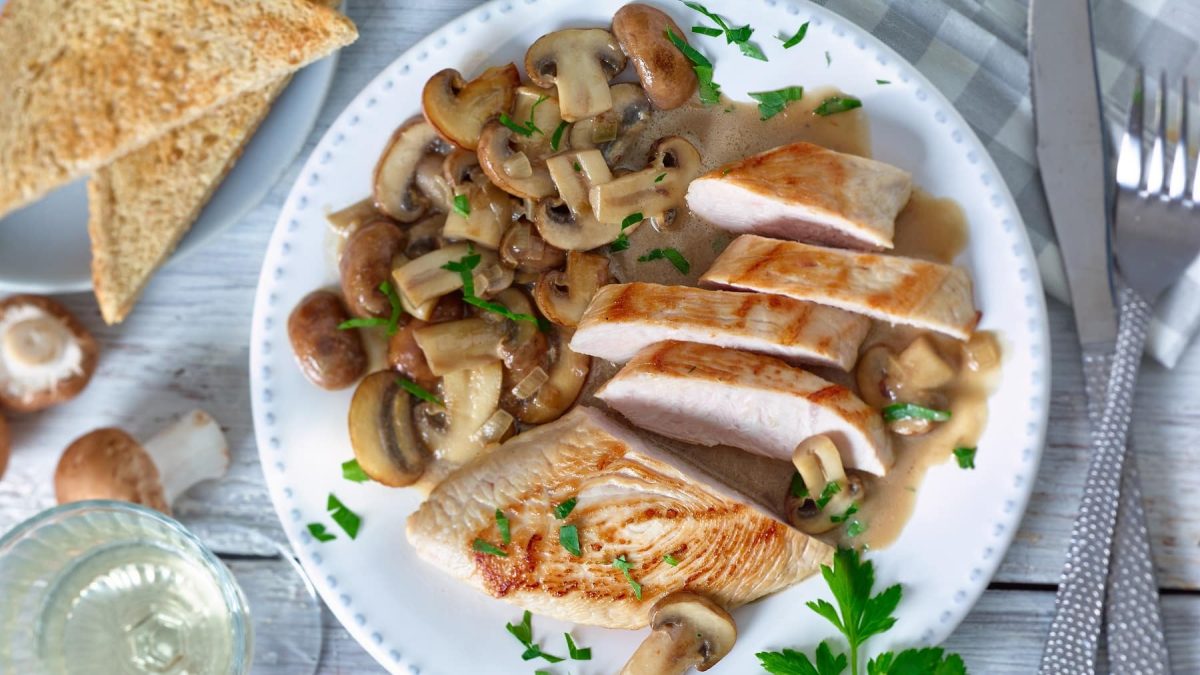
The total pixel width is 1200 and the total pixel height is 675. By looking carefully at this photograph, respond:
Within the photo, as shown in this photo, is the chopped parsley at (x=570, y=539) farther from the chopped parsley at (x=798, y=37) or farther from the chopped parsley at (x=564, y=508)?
the chopped parsley at (x=798, y=37)

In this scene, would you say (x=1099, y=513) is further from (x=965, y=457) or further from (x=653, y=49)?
(x=653, y=49)

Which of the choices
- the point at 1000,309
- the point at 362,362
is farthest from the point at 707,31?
the point at 362,362

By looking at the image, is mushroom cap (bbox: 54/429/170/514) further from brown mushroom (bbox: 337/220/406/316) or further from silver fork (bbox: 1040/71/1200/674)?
silver fork (bbox: 1040/71/1200/674)

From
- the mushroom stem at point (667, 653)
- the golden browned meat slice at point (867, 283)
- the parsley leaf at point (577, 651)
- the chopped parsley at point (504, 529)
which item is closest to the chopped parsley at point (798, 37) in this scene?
the golden browned meat slice at point (867, 283)

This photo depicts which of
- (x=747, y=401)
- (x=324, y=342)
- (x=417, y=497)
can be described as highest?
(x=747, y=401)

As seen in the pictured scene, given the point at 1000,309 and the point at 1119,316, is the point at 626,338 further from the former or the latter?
the point at 1119,316

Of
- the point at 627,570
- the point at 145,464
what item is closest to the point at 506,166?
the point at 627,570

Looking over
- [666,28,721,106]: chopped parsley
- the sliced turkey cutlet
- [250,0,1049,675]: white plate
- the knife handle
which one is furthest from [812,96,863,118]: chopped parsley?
the knife handle
